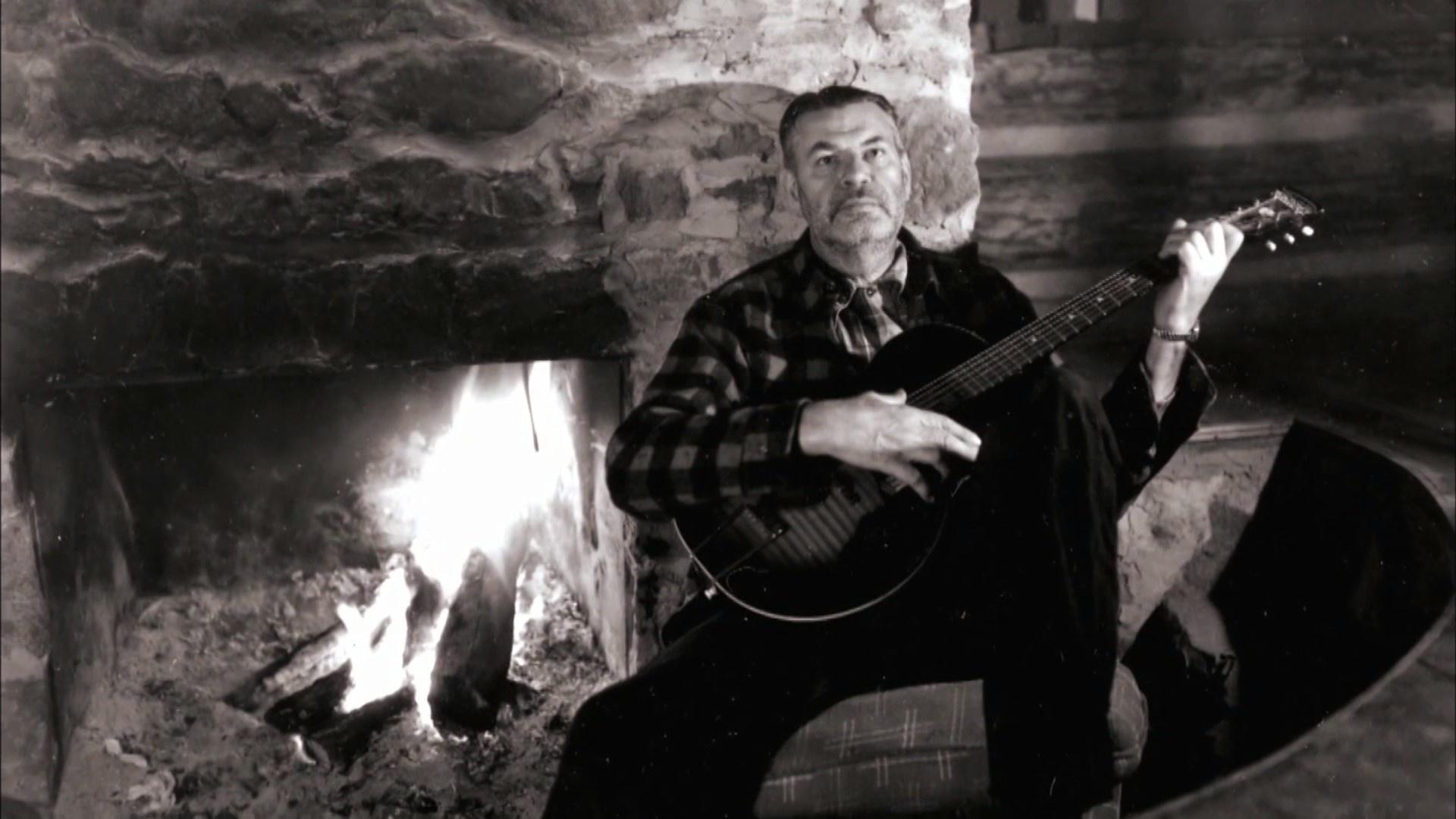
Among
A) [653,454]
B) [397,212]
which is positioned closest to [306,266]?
[397,212]

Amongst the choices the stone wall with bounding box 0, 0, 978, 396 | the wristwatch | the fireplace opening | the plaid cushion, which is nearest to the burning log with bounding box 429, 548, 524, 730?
the fireplace opening

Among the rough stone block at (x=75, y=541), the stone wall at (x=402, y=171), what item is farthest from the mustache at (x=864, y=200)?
the rough stone block at (x=75, y=541)

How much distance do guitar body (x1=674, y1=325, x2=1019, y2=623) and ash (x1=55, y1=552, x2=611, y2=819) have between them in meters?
0.52

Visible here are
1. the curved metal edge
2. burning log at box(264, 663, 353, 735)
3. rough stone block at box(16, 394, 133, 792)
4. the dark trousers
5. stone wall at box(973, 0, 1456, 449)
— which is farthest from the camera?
stone wall at box(973, 0, 1456, 449)

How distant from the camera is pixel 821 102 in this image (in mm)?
1906

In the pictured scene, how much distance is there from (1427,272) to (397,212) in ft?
8.71

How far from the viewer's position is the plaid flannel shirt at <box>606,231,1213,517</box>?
1802 millimetres

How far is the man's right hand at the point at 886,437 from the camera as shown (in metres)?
1.74

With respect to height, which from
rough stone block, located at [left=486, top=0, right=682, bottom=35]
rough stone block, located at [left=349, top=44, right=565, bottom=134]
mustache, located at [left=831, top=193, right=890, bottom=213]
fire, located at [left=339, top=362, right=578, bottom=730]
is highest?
rough stone block, located at [left=486, top=0, right=682, bottom=35]

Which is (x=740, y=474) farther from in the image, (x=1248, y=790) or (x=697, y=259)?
(x=1248, y=790)

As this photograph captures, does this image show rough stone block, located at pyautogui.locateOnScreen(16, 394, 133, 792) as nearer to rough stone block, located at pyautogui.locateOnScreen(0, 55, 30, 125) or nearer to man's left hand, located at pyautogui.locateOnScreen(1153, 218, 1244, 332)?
rough stone block, located at pyautogui.locateOnScreen(0, 55, 30, 125)

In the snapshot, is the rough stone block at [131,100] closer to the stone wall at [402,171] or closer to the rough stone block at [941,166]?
the stone wall at [402,171]

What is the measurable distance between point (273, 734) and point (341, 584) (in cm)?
34

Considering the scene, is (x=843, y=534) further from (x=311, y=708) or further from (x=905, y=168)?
(x=311, y=708)
